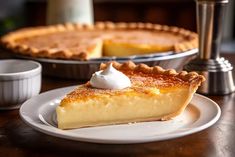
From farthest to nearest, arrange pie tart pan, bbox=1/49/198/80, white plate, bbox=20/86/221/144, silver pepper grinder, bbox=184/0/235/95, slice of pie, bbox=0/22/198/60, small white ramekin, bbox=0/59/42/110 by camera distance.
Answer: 1. slice of pie, bbox=0/22/198/60
2. pie tart pan, bbox=1/49/198/80
3. silver pepper grinder, bbox=184/0/235/95
4. small white ramekin, bbox=0/59/42/110
5. white plate, bbox=20/86/221/144

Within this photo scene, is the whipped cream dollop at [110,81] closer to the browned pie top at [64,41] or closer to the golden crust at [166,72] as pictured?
the golden crust at [166,72]

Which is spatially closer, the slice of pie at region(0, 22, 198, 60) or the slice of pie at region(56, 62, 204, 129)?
the slice of pie at region(56, 62, 204, 129)

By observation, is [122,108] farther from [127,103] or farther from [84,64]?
[84,64]

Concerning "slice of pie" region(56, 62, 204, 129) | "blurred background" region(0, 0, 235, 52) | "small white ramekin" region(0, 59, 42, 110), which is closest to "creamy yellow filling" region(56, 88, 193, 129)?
"slice of pie" region(56, 62, 204, 129)

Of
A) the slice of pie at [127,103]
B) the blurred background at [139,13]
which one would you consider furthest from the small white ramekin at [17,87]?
the blurred background at [139,13]

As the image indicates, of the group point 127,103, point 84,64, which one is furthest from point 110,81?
point 84,64

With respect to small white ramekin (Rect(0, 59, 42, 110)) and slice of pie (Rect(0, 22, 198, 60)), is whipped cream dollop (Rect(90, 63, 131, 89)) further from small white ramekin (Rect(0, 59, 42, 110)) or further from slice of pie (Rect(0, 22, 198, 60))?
slice of pie (Rect(0, 22, 198, 60))
